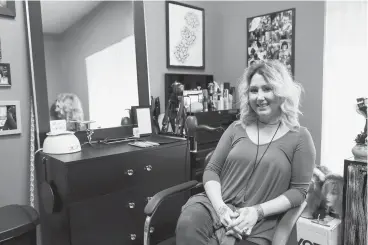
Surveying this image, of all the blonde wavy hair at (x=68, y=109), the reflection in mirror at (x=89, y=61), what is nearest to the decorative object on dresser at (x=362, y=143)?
the reflection in mirror at (x=89, y=61)

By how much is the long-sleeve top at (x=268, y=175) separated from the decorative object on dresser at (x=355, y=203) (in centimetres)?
83

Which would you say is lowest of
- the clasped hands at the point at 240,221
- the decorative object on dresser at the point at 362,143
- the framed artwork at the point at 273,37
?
the clasped hands at the point at 240,221

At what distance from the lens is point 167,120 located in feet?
8.00

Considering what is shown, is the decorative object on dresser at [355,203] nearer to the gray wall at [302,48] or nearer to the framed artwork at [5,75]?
the gray wall at [302,48]

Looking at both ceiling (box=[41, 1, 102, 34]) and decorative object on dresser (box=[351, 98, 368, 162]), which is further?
decorative object on dresser (box=[351, 98, 368, 162])

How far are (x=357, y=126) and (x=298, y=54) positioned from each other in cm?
82

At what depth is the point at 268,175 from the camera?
135 cm

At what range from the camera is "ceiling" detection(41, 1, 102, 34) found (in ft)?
6.17

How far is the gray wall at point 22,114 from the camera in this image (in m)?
1.80

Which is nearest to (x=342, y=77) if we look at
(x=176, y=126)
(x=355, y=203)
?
(x=355, y=203)

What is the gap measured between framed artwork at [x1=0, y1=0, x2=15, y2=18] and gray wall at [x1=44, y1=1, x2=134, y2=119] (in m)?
0.23

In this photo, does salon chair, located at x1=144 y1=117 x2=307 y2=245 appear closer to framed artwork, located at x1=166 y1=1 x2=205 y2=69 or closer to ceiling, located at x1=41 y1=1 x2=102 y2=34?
ceiling, located at x1=41 y1=1 x2=102 y2=34

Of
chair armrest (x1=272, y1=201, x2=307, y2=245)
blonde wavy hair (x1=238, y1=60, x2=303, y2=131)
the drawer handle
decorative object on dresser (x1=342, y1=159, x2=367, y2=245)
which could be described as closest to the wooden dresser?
the drawer handle

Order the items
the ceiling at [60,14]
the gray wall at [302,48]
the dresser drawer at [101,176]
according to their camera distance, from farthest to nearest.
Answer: the gray wall at [302,48] → the ceiling at [60,14] → the dresser drawer at [101,176]
